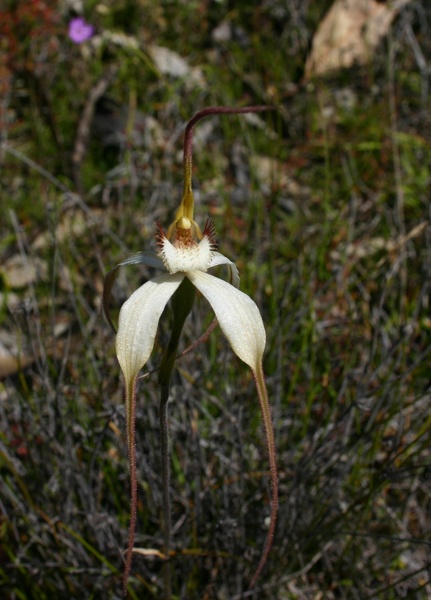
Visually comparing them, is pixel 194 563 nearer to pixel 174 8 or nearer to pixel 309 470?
pixel 309 470

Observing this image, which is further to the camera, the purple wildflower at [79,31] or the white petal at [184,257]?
the purple wildflower at [79,31]

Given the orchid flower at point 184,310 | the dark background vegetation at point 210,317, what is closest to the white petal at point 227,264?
the orchid flower at point 184,310

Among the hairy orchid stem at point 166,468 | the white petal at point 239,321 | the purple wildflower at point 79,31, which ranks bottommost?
the hairy orchid stem at point 166,468

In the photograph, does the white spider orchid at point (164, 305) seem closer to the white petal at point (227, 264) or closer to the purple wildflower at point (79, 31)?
the white petal at point (227, 264)

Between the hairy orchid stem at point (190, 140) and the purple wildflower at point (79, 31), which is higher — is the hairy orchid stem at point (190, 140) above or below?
below

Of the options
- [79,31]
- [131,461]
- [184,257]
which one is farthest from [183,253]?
[79,31]

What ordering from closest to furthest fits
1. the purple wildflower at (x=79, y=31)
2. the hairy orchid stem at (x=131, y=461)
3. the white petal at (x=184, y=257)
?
the hairy orchid stem at (x=131, y=461), the white petal at (x=184, y=257), the purple wildflower at (x=79, y=31)

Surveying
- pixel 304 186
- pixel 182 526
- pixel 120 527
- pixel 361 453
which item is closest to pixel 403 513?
pixel 361 453

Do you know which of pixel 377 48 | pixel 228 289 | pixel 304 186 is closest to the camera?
pixel 228 289
